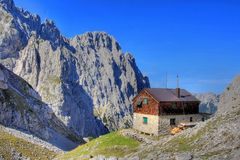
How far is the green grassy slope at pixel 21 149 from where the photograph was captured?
69719 millimetres

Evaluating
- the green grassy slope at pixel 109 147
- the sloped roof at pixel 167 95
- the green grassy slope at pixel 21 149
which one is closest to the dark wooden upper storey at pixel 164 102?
the sloped roof at pixel 167 95

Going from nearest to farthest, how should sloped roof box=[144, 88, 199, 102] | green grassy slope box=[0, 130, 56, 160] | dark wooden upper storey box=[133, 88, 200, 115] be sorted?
dark wooden upper storey box=[133, 88, 200, 115], sloped roof box=[144, 88, 199, 102], green grassy slope box=[0, 130, 56, 160]

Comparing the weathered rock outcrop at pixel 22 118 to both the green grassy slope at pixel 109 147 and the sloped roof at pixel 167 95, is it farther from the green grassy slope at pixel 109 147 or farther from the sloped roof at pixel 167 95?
the sloped roof at pixel 167 95

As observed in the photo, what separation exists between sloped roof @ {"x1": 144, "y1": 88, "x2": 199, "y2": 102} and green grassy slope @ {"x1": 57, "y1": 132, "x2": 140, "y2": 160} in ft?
27.7

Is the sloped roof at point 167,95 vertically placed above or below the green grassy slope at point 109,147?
above

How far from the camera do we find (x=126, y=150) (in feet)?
160

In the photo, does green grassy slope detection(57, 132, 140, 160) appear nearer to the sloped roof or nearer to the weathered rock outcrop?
the sloped roof

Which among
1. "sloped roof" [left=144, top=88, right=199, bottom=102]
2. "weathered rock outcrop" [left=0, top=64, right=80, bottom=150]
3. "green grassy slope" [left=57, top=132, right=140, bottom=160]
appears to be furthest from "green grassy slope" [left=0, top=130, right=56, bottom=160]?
"sloped roof" [left=144, top=88, right=199, bottom=102]

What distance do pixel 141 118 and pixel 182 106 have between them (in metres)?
6.75

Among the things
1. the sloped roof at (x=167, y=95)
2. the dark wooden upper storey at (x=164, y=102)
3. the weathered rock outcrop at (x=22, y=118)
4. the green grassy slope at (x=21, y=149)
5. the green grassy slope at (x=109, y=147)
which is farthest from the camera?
the weathered rock outcrop at (x=22, y=118)

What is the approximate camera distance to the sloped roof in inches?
2342

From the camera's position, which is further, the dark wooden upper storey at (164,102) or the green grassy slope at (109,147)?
the dark wooden upper storey at (164,102)

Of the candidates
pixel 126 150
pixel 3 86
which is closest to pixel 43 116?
pixel 3 86

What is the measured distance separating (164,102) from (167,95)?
3.11 meters
